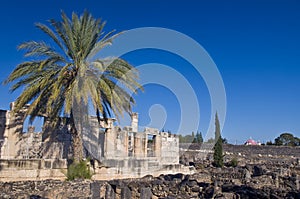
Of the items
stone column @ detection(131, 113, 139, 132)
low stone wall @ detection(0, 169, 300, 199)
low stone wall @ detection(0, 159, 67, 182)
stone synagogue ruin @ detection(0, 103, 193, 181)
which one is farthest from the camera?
stone column @ detection(131, 113, 139, 132)

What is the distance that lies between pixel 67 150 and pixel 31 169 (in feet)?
13.9

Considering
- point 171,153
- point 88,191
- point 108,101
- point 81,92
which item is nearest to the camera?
point 88,191

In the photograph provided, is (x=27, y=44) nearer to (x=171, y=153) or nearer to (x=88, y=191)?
(x=88, y=191)

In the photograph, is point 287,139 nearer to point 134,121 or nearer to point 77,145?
point 134,121

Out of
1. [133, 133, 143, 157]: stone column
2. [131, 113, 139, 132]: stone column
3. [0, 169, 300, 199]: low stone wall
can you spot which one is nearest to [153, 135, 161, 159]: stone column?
[133, 133, 143, 157]: stone column

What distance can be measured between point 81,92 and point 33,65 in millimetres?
2229

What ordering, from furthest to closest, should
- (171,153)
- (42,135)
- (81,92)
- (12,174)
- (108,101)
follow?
1. (171,153)
2. (42,135)
3. (108,101)
4. (81,92)
5. (12,174)

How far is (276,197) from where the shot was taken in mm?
8609

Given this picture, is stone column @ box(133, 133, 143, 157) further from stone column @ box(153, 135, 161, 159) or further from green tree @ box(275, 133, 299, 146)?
green tree @ box(275, 133, 299, 146)

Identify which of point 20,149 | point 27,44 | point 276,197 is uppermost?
point 27,44

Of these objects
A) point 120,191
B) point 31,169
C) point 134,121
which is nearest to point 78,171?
point 31,169

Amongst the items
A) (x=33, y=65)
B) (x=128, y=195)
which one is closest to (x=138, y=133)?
(x=33, y=65)

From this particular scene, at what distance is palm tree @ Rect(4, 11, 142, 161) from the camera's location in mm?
11492

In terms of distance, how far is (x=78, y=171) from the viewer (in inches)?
454
